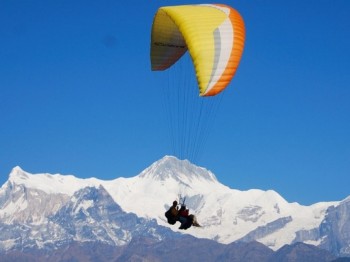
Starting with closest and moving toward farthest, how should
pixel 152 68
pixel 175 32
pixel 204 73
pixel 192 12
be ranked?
pixel 204 73 < pixel 192 12 < pixel 175 32 < pixel 152 68

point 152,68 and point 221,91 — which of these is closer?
point 221,91

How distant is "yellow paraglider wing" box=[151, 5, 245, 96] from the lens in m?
55.0

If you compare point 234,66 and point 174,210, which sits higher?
point 234,66

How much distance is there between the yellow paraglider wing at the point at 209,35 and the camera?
180 ft

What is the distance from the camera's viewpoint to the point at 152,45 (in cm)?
6594

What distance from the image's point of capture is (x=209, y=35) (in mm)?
56719

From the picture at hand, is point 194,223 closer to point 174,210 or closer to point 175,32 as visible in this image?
point 174,210

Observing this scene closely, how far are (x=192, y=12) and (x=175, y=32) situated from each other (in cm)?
461

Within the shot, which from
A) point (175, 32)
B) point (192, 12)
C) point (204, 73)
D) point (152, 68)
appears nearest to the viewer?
point (204, 73)

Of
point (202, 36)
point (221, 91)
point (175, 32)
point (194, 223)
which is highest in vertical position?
point (175, 32)

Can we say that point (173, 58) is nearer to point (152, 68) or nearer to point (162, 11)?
point (152, 68)

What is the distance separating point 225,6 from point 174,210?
17.6 metres

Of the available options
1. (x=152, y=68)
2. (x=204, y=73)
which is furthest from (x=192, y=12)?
(x=152, y=68)

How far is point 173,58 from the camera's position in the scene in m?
67.4
